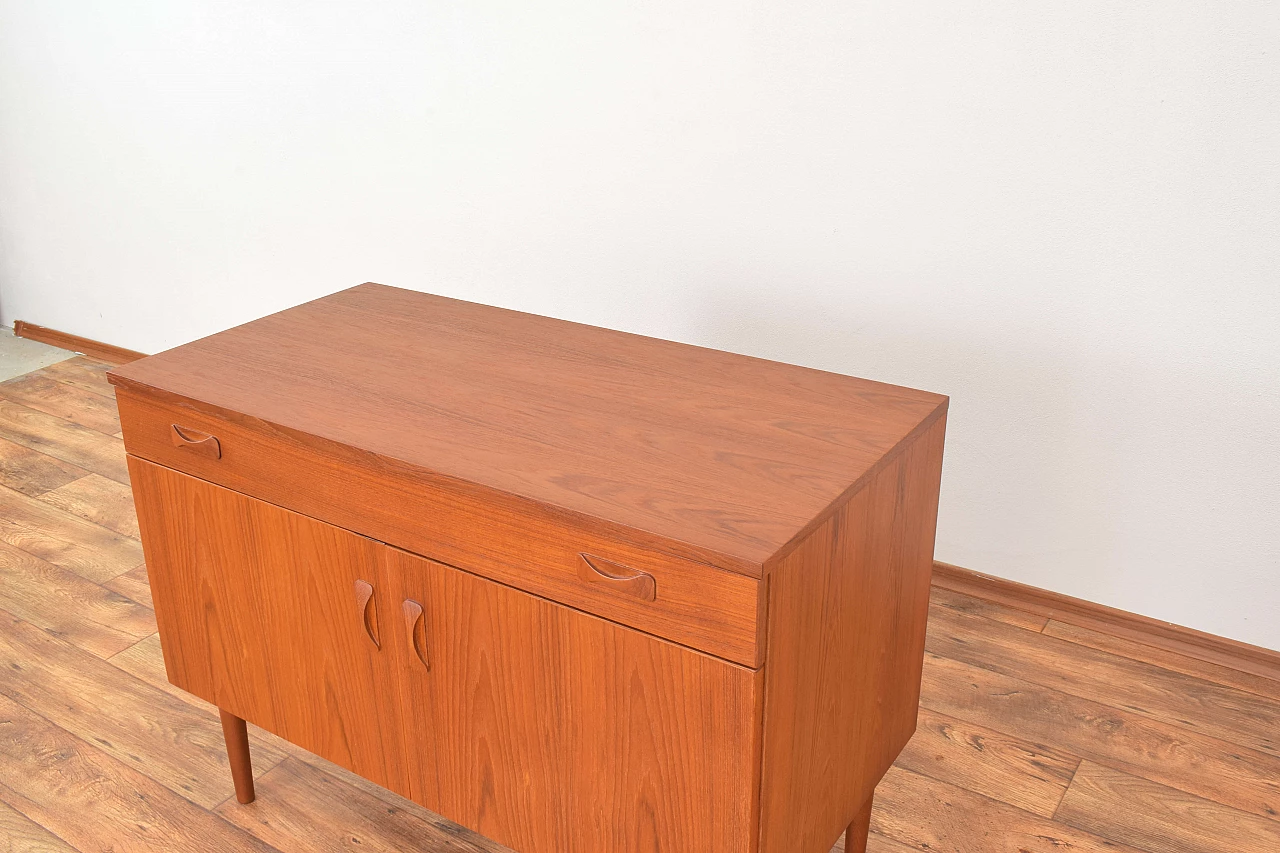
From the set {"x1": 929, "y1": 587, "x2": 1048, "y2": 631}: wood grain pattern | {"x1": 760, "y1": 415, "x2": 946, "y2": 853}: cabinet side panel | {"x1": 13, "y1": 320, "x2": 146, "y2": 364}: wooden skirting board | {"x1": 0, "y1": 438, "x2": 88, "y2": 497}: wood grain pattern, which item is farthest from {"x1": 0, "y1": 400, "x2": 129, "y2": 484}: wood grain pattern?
{"x1": 760, "y1": 415, "x2": 946, "y2": 853}: cabinet side panel

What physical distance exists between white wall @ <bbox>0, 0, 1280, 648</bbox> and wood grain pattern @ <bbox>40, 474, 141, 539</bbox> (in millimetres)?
801

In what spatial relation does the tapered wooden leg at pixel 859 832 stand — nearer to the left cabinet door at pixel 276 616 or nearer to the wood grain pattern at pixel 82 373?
the left cabinet door at pixel 276 616

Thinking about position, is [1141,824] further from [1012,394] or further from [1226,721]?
[1012,394]

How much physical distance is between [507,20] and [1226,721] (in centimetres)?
209

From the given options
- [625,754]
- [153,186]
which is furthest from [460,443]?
[153,186]

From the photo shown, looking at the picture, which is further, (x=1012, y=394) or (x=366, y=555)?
(x=1012, y=394)

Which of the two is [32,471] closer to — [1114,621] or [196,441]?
[196,441]

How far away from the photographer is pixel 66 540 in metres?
2.86

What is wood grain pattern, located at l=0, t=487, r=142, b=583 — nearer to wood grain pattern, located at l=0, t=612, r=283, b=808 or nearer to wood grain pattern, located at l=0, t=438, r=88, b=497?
wood grain pattern, located at l=0, t=438, r=88, b=497

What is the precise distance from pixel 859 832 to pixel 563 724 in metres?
0.59

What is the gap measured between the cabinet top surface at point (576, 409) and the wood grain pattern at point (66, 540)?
44.0 inches

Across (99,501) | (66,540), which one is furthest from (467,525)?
(99,501)

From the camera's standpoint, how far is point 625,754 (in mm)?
A: 1418

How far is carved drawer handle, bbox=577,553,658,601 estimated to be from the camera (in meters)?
1.30
